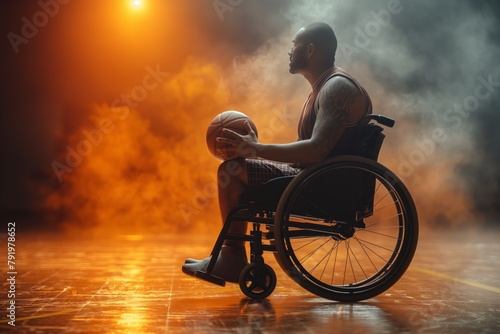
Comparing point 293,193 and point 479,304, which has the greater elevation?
point 293,193

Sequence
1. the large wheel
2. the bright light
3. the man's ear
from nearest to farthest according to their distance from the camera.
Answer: the large wheel < the man's ear < the bright light

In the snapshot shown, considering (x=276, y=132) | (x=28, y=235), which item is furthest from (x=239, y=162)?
(x=276, y=132)

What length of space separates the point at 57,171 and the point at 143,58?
91.6 inches

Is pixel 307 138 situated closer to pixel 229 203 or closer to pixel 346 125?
pixel 346 125

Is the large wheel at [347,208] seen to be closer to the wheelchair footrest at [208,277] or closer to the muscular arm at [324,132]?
the muscular arm at [324,132]

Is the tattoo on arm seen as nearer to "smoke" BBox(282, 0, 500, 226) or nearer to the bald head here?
the bald head

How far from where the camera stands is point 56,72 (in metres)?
11.1

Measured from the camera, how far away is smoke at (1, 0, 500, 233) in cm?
1011

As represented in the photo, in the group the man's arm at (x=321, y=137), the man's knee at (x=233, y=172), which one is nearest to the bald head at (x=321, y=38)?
the man's arm at (x=321, y=137)

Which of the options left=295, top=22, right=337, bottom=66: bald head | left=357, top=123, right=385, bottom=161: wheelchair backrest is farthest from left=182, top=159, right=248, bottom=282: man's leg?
left=295, top=22, right=337, bottom=66: bald head

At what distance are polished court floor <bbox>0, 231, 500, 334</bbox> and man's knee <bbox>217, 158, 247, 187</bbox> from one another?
54cm

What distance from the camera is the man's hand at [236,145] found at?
2961 millimetres

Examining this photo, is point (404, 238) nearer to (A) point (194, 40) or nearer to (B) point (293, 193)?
(B) point (293, 193)

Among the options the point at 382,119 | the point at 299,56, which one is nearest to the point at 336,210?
the point at 382,119
